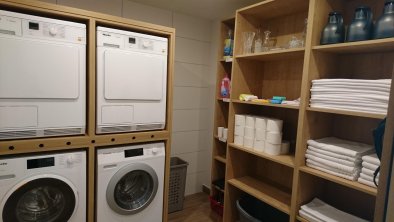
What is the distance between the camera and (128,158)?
73.1 inches

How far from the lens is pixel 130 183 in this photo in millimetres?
1991

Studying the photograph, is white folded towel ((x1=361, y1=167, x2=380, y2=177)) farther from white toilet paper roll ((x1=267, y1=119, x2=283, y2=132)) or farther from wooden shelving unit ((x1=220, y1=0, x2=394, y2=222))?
white toilet paper roll ((x1=267, y1=119, x2=283, y2=132))

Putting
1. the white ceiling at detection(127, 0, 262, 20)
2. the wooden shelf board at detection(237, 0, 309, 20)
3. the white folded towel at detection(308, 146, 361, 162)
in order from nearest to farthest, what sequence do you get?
the white folded towel at detection(308, 146, 361, 162)
the wooden shelf board at detection(237, 0, 309, 20)
the white ceiling at detection(127, 0, 262, 20)

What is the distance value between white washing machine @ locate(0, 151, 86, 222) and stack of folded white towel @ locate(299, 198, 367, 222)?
63.4 inches

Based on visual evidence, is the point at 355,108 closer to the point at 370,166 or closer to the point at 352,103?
the point at 352,103

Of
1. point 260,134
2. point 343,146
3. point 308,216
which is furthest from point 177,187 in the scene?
point 343,146

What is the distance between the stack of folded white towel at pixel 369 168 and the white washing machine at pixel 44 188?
184 centimetres

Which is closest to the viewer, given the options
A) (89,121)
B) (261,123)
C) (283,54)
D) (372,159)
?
(372,159)

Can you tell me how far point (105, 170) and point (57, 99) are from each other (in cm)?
63

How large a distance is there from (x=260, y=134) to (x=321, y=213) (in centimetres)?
70

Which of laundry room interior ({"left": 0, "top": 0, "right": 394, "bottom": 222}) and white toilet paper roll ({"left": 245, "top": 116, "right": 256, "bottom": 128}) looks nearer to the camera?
laundry room interior ({"left": 0, "top": 0, "right": 394, "bottom": 222})

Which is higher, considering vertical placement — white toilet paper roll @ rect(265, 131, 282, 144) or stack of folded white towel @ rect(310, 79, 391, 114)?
stack of folded white towel @ rect(310, 79, 391, 114)

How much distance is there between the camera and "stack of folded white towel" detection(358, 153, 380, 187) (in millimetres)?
1245

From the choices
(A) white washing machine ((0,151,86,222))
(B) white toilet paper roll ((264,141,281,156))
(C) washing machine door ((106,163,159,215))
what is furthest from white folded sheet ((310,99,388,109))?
(A) white washing machine ((0,151,86,222))
